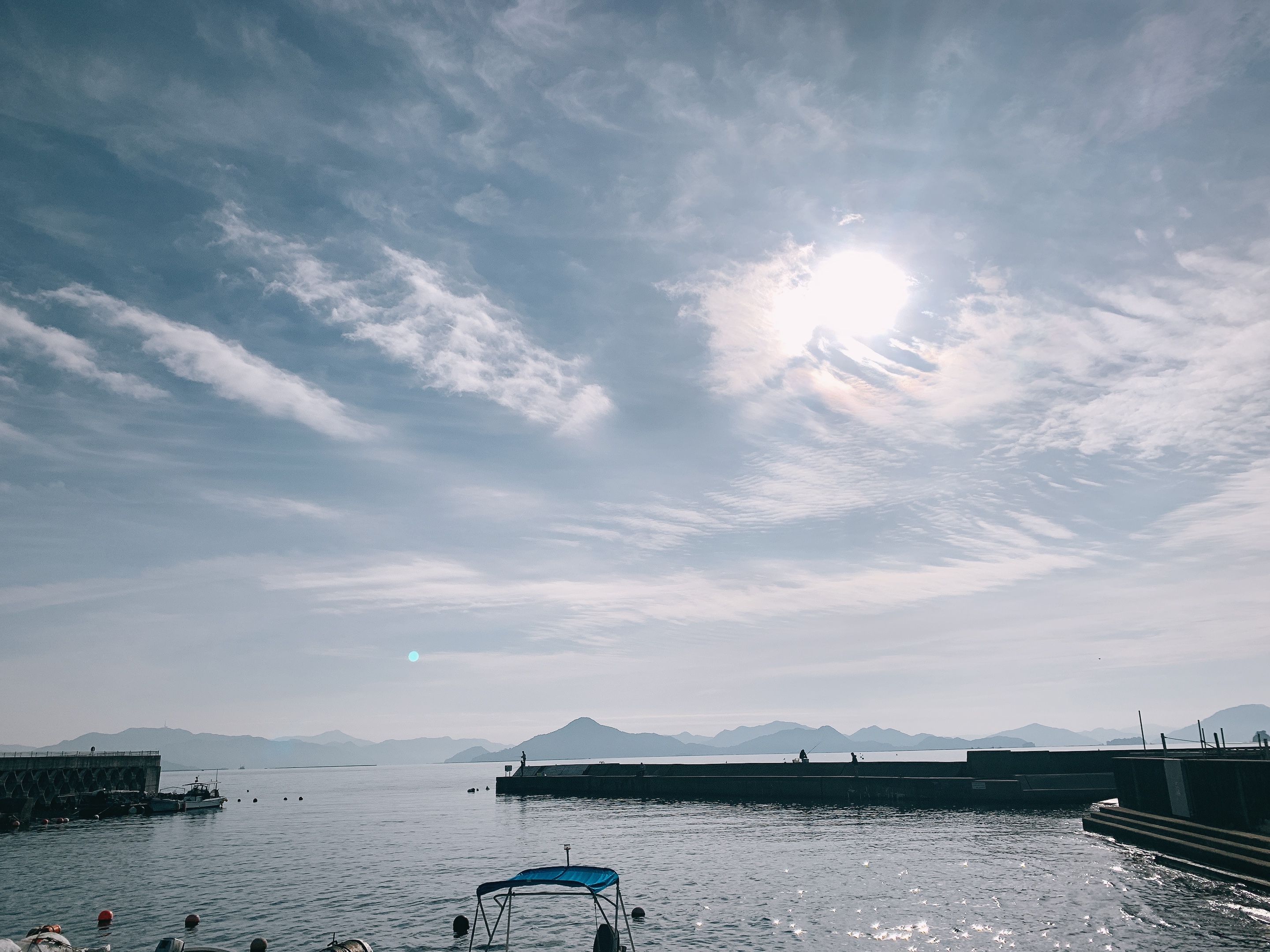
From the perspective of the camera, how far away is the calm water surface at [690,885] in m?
29.6

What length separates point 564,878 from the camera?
78.9 feet

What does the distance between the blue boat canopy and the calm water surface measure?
709 cm

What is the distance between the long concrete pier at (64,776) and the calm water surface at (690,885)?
60.5 ft

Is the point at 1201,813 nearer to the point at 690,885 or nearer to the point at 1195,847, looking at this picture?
the point at 1195,847

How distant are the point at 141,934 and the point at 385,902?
10.8 m

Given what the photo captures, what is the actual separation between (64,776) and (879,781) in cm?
10398

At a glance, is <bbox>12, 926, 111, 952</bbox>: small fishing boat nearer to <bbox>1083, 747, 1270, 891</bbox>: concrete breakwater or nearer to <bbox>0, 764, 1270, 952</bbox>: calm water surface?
<bbox>0, 764, 1270, 952</bbox>: calm water surface

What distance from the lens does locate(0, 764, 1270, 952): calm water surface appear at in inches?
1166

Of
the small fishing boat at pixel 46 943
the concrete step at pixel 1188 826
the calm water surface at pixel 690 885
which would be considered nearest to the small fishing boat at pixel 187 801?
the calm water surface at pixel 690 885

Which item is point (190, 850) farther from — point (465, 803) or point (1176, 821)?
point (1176, 821)

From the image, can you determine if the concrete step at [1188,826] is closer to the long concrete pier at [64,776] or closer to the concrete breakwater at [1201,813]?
the concrete breakwater at [1201,813]

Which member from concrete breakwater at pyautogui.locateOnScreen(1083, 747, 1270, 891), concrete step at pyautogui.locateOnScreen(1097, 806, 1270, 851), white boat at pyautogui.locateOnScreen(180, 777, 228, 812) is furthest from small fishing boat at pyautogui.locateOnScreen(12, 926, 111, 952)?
white boat at pyautogui.locateOnScreen(180, 777, 228, 812)

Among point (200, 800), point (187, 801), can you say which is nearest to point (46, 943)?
point (187, 801)

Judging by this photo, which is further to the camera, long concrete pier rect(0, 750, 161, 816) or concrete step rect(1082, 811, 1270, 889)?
long concrete pier rect(0, 750, 161, 816)
